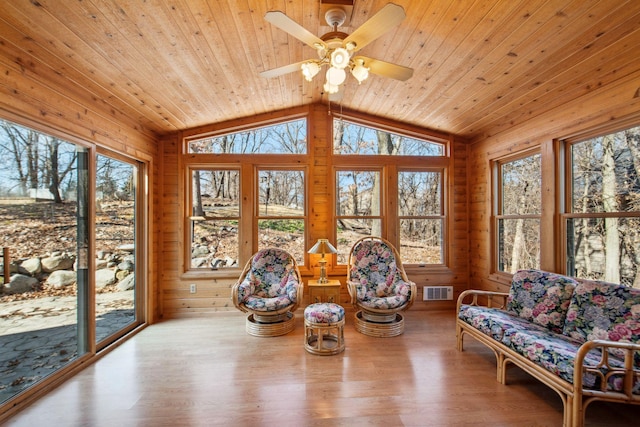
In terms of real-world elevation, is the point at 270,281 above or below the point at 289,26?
below

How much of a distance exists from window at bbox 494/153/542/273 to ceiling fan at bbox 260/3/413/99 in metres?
2.42

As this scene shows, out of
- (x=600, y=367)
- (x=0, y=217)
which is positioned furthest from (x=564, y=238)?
(x=0, y=217)

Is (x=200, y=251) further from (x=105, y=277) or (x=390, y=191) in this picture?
(x=390, y=191)

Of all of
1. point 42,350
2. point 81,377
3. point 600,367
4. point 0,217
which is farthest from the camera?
point 81,377

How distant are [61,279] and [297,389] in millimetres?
2260

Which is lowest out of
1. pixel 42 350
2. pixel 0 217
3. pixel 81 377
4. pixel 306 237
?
pixel 81 377

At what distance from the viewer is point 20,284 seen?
2.02 m

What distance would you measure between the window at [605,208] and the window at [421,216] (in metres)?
1.62

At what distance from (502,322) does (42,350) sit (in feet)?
13.0

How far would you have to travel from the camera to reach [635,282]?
7.51 feet

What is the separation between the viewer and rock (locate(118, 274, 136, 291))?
10.6 ft

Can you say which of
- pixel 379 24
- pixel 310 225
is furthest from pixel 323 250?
pixel 379 24

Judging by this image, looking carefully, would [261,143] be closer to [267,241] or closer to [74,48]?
[267,241]

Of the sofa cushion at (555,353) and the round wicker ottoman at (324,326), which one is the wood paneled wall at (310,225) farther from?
the sofa cushion at (555,353)
